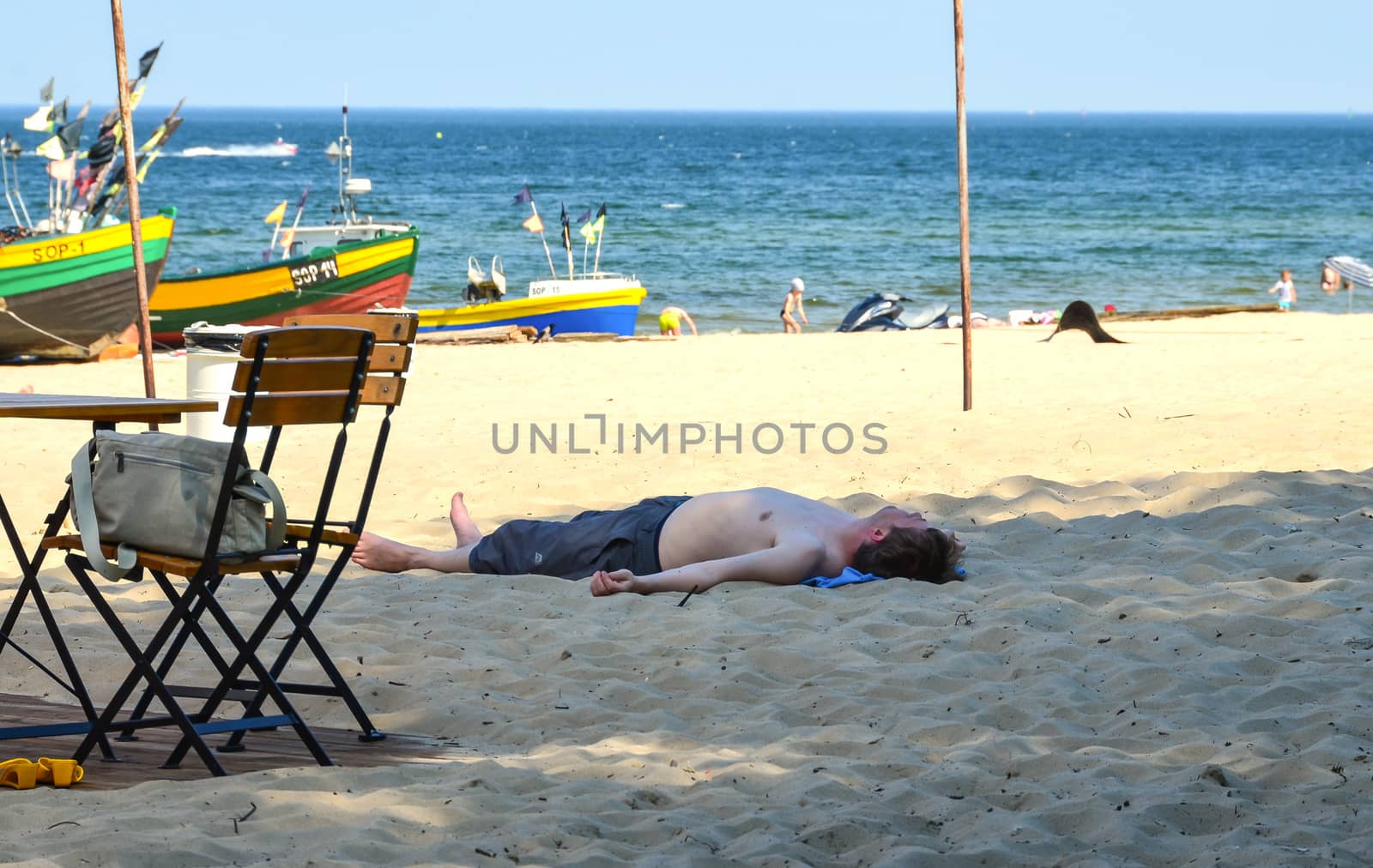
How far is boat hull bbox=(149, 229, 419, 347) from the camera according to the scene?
1723cm

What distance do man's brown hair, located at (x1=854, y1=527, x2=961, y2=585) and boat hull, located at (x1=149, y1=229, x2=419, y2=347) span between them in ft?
42.9

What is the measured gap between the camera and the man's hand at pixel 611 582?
483 centimetres

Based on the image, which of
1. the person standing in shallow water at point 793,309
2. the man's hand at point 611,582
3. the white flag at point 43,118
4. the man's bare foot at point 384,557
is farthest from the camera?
the person standing in shallow water at point 793,309

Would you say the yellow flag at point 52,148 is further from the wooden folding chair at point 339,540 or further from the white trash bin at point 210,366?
the wooden folding chair at point 339,540

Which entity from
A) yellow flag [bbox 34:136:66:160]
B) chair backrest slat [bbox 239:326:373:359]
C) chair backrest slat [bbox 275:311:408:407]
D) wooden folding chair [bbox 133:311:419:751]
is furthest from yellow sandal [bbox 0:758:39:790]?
yellow flag [bbox 34:136:66:160]

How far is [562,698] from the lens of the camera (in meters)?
3.85

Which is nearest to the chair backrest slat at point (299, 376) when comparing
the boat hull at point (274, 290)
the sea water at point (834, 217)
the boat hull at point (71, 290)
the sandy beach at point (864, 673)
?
the sandy beach at point (864, 673)

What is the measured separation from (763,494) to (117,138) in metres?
10.8

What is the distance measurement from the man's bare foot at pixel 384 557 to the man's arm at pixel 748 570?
0.86 metres

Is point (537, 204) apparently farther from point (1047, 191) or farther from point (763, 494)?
point (763, 494)

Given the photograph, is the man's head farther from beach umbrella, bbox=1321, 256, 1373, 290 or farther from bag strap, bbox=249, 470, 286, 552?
beach umbrella, bbox=1321, 256, 1373, 290

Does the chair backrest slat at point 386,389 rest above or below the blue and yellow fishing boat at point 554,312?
above

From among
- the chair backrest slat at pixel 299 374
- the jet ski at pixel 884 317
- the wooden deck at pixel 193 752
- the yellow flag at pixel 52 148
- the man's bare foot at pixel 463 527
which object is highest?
the yellow flag at pixel 52 148

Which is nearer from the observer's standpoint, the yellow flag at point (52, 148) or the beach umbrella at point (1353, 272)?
the yellow flag at point (52, 148)
